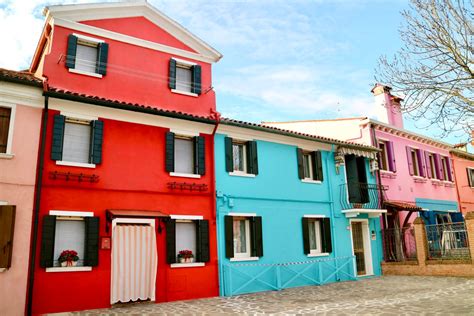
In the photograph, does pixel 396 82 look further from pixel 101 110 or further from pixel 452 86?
pixel 101 110

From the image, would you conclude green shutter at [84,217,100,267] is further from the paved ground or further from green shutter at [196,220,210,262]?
green shutter at [196,220,210,262]

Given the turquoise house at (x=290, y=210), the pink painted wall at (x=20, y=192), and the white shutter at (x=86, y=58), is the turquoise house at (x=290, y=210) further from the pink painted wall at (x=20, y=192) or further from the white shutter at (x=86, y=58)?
the pink painted wall at (x=20, y=192)

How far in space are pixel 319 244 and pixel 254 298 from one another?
4907 millimetres

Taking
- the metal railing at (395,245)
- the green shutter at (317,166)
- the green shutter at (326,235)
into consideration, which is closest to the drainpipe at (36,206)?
the green shutter at (317,166)

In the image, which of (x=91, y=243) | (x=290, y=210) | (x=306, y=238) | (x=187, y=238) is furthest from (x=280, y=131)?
(x=91, y=243)

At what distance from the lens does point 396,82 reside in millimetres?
8305

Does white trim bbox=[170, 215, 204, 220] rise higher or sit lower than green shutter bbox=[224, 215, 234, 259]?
higher

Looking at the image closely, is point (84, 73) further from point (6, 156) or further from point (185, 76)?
point (185, 76)

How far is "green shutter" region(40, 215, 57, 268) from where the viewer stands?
9727mm

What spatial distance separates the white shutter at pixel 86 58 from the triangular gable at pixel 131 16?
708mm

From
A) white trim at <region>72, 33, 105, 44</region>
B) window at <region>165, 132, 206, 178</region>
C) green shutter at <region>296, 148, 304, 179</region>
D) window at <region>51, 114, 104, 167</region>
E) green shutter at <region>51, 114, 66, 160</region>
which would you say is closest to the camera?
green shutter at <region>51, 114, 66, 160</region>

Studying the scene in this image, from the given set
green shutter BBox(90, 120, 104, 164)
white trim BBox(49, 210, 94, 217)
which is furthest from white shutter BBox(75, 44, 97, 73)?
white trim BBox(49, 210, 94, 217)

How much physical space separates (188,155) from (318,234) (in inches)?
258

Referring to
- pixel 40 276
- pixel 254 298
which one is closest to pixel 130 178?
pixel 40 276
